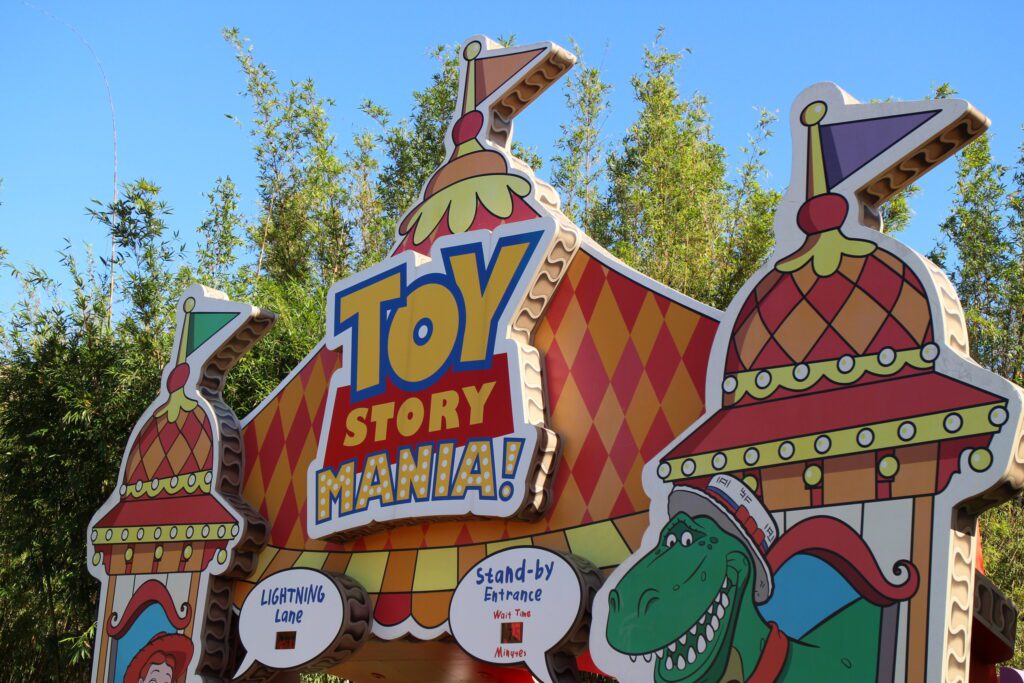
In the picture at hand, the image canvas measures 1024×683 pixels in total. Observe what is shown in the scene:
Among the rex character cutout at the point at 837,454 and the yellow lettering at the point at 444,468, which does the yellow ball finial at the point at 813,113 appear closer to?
the rex character cutout at the point at 837,454

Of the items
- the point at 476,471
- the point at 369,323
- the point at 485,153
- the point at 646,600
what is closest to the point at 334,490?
the point at 369,323

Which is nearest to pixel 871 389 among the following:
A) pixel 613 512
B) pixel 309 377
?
pixel 613 512

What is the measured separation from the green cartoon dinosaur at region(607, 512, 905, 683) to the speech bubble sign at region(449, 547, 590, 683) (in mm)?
277

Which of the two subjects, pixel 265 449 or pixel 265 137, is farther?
pixel 265 137

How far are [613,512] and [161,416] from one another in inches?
154

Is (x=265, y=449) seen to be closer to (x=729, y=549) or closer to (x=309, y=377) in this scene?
(x=309, y=377)

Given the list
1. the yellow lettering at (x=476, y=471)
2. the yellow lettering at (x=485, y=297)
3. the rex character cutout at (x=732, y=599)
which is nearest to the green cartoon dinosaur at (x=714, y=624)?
the rex character cutout at (x=732, y=599)

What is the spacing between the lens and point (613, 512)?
5.84 meters

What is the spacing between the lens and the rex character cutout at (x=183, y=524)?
24.4 feet

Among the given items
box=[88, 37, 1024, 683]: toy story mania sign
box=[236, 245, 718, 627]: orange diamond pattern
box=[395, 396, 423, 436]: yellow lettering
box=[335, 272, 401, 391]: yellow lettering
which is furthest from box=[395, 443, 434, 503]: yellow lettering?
box=[335, 272, 401, 391]: yellow lettering

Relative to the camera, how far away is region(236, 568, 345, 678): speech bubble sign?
6.52 metres

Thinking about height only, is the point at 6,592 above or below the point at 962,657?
below

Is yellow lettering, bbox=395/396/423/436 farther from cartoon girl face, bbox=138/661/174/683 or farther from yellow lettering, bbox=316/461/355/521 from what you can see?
cartoon girl face, bbox=138/661/174/683

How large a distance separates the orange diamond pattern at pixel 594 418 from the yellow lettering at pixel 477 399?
13.6 inches
